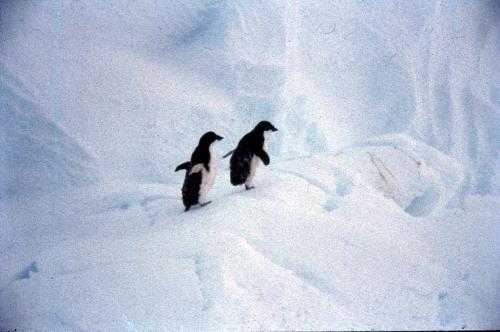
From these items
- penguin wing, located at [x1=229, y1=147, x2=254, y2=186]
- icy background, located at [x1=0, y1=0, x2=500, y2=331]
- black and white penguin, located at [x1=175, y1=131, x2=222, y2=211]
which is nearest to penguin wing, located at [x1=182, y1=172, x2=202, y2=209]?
black and white penguin, located at [x1=175, y1=131, x2=222, y2=211]

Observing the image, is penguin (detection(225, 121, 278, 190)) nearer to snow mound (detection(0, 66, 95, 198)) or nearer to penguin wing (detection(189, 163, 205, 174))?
penguin wing (detection(189, 163, 205, 174))

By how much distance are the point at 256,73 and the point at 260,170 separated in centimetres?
174

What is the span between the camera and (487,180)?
5.15m

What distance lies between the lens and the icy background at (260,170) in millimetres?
1986

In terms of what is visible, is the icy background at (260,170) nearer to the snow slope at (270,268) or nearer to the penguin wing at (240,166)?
the snow slope at (270,268)

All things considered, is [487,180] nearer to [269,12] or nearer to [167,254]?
[269,12]

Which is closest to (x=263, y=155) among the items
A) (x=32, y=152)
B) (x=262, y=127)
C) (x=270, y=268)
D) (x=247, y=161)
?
(x=247, y=161)

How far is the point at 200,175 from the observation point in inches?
123

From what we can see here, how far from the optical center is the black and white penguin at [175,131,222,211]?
3.11 metres

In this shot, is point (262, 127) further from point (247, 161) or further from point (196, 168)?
point (196, 168)

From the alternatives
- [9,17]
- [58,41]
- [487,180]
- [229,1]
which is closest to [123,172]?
[58,41]

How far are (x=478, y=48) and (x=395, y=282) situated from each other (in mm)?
4997

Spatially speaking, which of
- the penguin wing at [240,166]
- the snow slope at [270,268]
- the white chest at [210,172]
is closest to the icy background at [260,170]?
the snow slope at [270,268]

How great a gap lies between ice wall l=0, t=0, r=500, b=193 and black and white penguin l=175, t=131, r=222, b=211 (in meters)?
1.56
